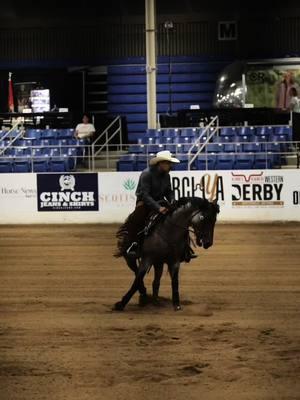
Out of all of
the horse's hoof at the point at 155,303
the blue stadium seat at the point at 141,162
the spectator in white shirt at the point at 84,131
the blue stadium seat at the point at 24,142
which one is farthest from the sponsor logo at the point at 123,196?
the horse's hoof at the point at 155,303

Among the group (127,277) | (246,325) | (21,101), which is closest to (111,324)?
(246,325)

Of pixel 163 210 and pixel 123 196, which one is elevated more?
pixel 163 210

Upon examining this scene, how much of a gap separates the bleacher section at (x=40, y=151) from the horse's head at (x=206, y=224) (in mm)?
15701

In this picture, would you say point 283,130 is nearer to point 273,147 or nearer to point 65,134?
point 273,147

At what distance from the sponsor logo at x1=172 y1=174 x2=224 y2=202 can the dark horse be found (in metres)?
12.3

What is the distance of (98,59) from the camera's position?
3900 cm

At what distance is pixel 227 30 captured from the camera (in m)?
38.0

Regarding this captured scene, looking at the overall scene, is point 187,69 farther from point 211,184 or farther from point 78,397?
point 78,397

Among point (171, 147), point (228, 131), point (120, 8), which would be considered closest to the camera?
point (171, 147)

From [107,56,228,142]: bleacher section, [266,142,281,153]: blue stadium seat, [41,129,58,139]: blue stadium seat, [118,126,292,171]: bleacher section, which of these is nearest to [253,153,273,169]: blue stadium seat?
[118,126,292,171]: bleacher section

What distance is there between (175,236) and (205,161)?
1465cm

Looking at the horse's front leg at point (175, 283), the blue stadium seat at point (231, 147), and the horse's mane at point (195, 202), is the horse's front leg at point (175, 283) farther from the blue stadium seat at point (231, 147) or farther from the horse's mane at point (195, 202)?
the blue stadium seat at point (231, 147)

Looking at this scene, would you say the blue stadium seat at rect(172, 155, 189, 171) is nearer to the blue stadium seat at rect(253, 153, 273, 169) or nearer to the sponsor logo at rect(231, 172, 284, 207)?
the blue stadium seat at rect(253, 153, 273, 169)

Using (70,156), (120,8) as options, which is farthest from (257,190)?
(120,8)
